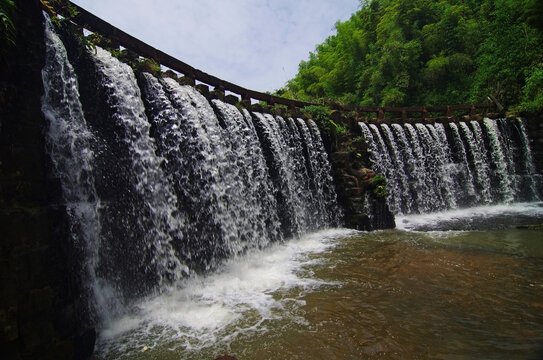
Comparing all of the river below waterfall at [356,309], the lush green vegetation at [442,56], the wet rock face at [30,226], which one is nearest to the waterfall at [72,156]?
the wet rock face at [30,226]

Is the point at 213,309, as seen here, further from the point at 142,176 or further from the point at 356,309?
the point at 142,176

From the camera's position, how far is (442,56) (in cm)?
2269

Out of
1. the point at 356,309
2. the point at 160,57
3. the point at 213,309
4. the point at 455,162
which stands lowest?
the point at 356,309

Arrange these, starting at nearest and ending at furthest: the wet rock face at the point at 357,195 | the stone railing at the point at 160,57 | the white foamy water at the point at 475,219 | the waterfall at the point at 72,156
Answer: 1. the waterfall at the point at 72,156
2. the stone railing at the point at 160,57
3. the white foamy water at the point at 475,219
4. the wet rock face at the point at 357,195

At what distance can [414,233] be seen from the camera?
355 inches

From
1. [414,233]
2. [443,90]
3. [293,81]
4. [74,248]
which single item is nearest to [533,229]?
[414,233]

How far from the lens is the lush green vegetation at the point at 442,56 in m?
18.2

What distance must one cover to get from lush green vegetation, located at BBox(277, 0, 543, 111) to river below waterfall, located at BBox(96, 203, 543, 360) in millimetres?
12138

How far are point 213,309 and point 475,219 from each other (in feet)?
38.4

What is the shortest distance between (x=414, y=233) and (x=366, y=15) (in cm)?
2988

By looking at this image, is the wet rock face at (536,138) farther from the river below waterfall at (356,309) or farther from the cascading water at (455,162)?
the river below waterfall at (356,309)

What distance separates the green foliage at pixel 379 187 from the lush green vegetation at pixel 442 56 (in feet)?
23.8

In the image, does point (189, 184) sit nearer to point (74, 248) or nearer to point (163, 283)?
point (163, 283)

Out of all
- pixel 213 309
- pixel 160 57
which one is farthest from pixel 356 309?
pixel 160 57
